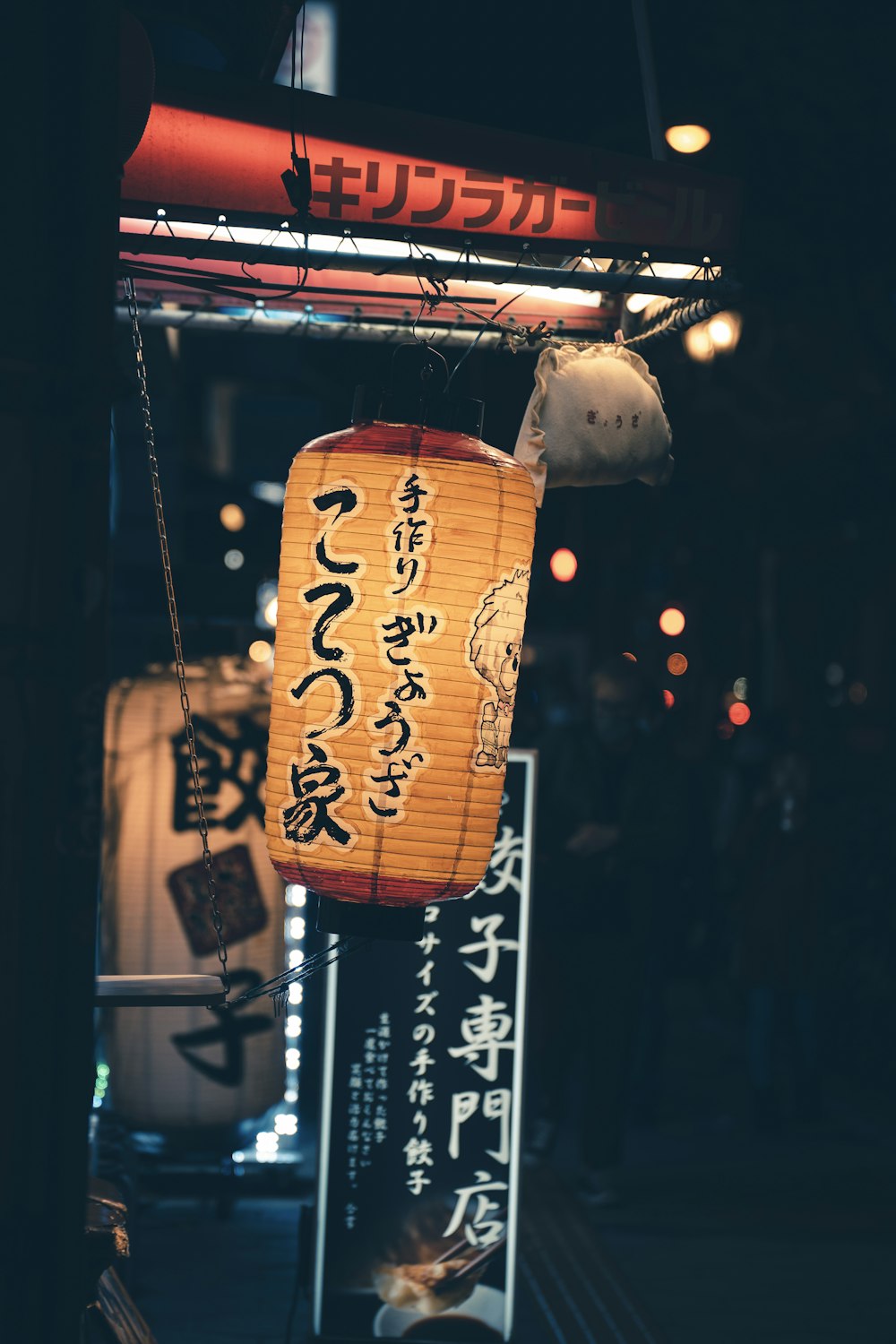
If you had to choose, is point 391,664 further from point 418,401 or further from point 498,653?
point 418,401

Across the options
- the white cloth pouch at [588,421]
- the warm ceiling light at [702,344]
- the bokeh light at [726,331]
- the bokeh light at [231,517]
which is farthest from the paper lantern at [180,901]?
the warm ceiling light at [702,344]

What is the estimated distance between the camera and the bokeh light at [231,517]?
48.1 feet

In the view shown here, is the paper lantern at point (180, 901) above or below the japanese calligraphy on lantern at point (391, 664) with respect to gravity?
below

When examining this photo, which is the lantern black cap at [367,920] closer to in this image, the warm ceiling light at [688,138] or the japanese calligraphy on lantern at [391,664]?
the japanese calligraphy on lantern at [391,664]

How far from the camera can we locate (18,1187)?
9.30ft

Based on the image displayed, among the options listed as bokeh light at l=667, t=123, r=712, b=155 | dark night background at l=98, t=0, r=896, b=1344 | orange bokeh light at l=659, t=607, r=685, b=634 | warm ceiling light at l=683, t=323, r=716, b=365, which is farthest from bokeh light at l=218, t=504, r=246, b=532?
orange bokeh light at l=659, t=607, r=685, b=634

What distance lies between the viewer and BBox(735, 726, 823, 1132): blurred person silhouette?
10.2 m

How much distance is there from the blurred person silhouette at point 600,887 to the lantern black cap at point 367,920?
14.7 ft

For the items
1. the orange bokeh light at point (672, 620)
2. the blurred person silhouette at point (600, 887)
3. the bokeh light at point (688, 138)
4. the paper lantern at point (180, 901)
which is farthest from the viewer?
the orange bokeh light at point (672, 620)

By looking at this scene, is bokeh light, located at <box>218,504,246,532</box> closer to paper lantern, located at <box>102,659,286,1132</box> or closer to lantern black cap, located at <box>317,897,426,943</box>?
paper lantern, located at <box>102,659,286,1132</box>

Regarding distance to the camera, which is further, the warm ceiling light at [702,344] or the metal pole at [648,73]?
the warm ceiling light at [702,344]

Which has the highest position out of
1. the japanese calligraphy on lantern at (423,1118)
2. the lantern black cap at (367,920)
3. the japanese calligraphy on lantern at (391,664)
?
the japanese calligraphy on lantern at (391,664)

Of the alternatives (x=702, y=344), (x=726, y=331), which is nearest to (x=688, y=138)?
(x=726, y=331)

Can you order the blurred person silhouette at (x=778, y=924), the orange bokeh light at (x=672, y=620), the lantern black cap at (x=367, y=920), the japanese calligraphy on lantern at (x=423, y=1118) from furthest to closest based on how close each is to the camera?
the orange bokeh light at (x=672, y=620), the blurred person silhouette at (x=778, y=924), the japanese calligraphy on lantern at (x=423, y=1118), the lantern black cap at (x=367, y=920)
